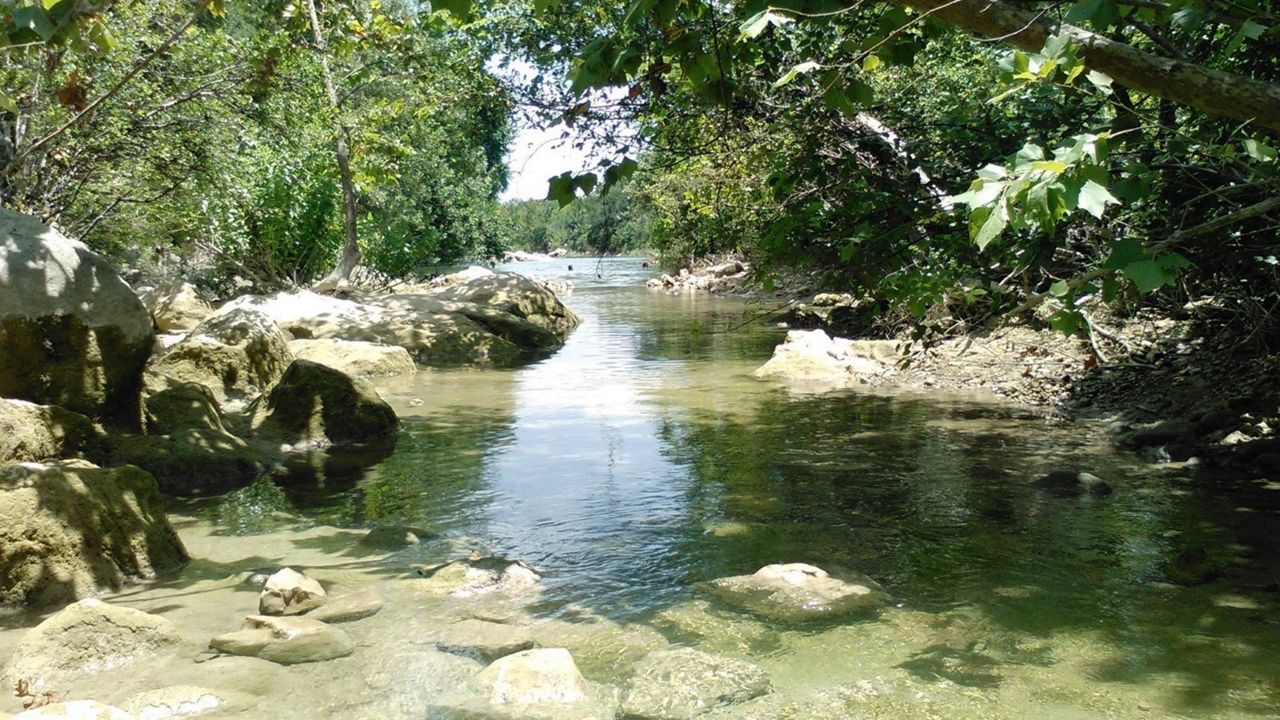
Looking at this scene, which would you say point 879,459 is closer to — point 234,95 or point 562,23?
point 562,23

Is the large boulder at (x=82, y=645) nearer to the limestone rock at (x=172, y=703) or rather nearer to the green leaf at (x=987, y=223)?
the limestone rock at (x=172, y=703)

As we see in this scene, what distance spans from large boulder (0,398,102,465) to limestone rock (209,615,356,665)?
2816mm

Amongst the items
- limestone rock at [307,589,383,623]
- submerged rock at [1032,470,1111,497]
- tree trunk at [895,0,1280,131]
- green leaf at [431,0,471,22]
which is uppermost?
green leaf at [431,0,471,22]

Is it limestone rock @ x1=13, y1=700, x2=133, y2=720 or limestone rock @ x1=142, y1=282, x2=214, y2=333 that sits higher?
limestone rock @ x1=142, y1=282, x2=214, y2=333

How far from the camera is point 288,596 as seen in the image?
5.48m

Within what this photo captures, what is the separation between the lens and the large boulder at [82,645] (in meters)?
4.61

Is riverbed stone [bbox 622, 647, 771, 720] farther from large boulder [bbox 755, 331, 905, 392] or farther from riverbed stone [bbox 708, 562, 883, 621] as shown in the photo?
A: large boulder [bbox 755, 331, 905, 392]

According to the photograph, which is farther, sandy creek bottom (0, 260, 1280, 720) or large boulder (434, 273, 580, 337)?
large boulder (434, 273, 580, 337)

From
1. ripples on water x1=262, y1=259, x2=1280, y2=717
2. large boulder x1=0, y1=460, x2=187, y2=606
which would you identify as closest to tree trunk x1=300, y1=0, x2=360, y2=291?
ripples on water x1=262, y1=259, x2=1280, y2=717

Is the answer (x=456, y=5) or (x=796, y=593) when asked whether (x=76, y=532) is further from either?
(x=796, y=593)

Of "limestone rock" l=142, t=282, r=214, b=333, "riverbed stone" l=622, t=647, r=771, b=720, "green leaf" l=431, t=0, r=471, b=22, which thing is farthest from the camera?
"limestone rock" l=142, t=282, r=214, b=333

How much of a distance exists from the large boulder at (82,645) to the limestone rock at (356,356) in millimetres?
9986

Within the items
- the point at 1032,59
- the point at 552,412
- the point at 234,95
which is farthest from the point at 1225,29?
the point at 234,95

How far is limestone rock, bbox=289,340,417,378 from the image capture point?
15.0 metres
